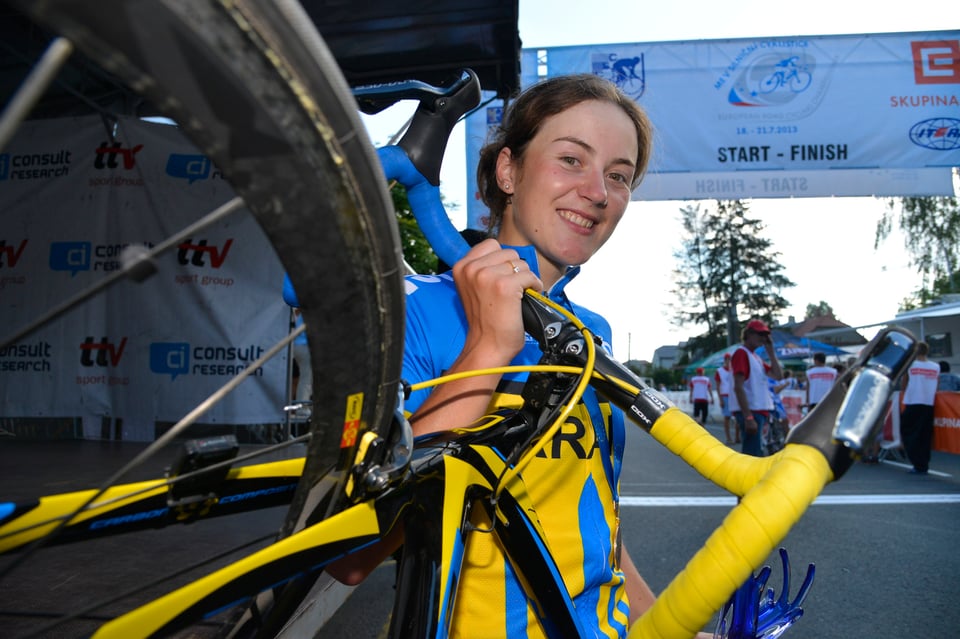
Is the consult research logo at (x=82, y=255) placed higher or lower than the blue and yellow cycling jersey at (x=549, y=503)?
higher

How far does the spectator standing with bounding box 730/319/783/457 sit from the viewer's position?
281 inches

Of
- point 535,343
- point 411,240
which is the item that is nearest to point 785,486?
point 535,343

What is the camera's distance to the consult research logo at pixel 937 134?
311 inches

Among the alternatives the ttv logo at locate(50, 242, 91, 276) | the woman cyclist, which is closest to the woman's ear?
the woman cyclist

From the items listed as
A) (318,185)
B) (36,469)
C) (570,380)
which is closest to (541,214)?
(570,380)

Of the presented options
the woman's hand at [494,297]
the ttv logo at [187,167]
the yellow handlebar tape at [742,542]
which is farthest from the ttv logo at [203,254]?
the yellow handlebar tape at [742,542]

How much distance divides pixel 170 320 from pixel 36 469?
269cm

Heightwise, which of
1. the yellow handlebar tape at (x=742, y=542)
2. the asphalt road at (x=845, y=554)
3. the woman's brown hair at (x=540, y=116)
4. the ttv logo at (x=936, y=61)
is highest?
the ttv logo at (x=936, y=61)

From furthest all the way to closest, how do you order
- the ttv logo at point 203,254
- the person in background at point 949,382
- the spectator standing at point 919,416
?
the person in background at point 949,382 → the spectator standing at point 919,416 → the ttv logo at point 203,254

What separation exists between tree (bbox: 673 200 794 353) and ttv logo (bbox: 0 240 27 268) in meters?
55.9

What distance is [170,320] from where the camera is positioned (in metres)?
7.19

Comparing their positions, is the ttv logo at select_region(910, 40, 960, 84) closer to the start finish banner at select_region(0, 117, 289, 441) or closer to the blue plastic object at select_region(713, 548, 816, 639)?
the start finish banner at select_region(0, 117, 289, 441)

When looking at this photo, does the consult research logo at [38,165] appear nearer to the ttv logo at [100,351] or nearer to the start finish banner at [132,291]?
the start finish banner at [132,291]

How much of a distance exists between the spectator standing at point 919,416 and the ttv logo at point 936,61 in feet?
11.5
